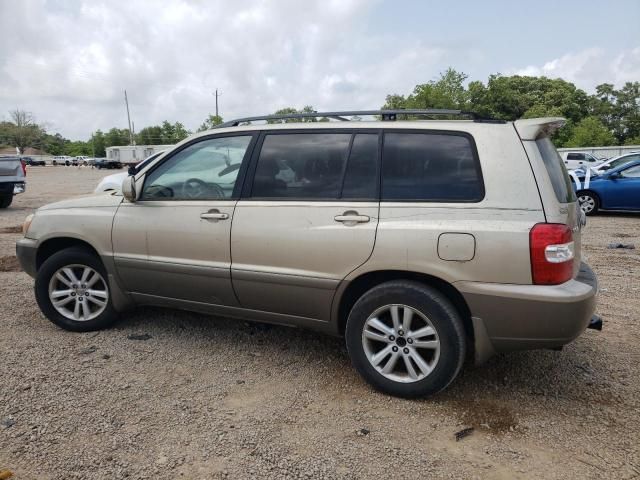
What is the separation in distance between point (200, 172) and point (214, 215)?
1.47 feet

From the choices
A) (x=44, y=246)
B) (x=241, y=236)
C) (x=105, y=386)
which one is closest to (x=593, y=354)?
(x=241, y=236)

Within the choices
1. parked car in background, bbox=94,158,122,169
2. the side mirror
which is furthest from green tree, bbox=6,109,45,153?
the side mirror

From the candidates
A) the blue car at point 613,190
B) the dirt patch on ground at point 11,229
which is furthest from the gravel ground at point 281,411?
the blue car at point 613,190

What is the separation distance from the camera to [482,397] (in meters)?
3.14

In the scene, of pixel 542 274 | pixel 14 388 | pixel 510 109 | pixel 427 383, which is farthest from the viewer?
pixel 510 109

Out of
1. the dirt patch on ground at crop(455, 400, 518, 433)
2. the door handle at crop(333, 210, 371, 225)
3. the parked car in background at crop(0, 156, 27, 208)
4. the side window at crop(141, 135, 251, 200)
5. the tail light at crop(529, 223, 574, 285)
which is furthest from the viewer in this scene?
the parked car in background at crop(0, 156, 27, 208)

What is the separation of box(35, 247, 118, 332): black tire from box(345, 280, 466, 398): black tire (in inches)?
86.4

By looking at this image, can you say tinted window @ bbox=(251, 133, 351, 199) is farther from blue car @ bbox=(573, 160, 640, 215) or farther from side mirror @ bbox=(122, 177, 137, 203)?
blue car @ bbox=(573, 160, 640, 215)

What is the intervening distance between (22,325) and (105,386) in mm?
1639

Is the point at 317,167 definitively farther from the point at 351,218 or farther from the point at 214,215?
the point at 214,215

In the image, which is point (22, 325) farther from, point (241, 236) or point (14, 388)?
point (241, 236)

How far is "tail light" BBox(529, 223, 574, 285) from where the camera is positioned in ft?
8.82

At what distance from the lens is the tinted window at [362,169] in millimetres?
3164

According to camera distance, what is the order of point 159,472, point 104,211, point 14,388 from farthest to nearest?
point 104,211, point 14,388, point 159,472
